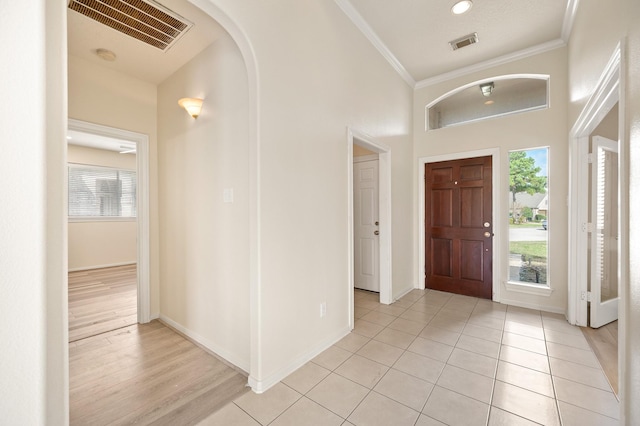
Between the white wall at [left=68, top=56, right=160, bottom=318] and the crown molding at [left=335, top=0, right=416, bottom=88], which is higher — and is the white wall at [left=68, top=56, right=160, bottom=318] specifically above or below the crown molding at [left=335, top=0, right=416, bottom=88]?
below

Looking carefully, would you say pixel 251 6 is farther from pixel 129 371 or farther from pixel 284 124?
pixel 129 371

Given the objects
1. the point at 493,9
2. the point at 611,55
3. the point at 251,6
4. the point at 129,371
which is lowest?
the point at 129,371

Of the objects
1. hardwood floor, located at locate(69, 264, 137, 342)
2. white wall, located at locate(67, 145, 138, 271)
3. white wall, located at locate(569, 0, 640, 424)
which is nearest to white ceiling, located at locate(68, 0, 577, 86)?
white wall, located at locate(569, 0, 640, 424)

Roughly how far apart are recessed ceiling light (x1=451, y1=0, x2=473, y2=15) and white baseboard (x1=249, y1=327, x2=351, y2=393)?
11.6ft

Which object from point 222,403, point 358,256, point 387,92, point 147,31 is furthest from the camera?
point 358,256

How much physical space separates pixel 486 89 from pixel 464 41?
955mm

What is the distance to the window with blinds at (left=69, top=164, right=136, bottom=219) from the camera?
236 inches

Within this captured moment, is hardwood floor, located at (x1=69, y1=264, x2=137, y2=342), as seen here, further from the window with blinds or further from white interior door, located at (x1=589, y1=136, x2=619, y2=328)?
white interior door, located at (x1=589, y1=136, x2=619, y2=328)

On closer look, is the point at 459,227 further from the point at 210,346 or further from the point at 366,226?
the point at 210,346

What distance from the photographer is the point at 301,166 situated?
7.39 ft

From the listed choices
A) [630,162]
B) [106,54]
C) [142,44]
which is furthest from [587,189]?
[106,54]

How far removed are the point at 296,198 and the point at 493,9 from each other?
2.91 metres

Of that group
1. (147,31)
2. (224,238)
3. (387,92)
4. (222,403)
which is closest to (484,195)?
(387,92)

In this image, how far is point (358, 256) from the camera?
4387 millimetres
